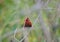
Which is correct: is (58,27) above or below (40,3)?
Answer: below

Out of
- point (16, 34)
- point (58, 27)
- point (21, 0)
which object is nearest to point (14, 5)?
point (21, 0)

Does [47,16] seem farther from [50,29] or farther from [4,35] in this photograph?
[4,35]

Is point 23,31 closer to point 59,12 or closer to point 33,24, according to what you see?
point 33,24

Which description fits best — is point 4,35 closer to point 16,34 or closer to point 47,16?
point 16,34

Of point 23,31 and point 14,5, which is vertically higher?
point 14,5

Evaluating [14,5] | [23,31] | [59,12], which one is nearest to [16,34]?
[23,31]
